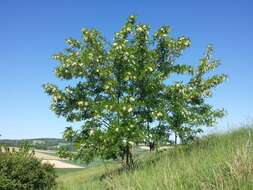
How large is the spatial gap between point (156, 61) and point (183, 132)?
366 cm

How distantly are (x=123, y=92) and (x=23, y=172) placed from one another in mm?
5720

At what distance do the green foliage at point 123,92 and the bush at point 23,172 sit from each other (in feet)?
6.40

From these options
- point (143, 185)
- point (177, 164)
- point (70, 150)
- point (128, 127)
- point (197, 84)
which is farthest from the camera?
point (197, 84)

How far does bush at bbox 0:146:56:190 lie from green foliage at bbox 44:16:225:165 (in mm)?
1951

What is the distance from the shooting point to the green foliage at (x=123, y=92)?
20531 mm

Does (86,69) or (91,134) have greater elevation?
(86,69)

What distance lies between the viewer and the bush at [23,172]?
18938 millimetres

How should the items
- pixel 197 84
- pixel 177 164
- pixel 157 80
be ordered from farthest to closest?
pixel 197 84 < pixel 157 80 < pixel 177 164

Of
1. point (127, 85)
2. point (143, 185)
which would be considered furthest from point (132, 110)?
point (143, 185)

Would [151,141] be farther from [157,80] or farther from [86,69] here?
[86,69]

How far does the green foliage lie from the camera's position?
2053 centimetres

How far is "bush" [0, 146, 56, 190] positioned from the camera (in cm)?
1894

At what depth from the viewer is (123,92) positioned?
21656mm

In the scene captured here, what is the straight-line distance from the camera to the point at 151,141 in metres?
21.5
